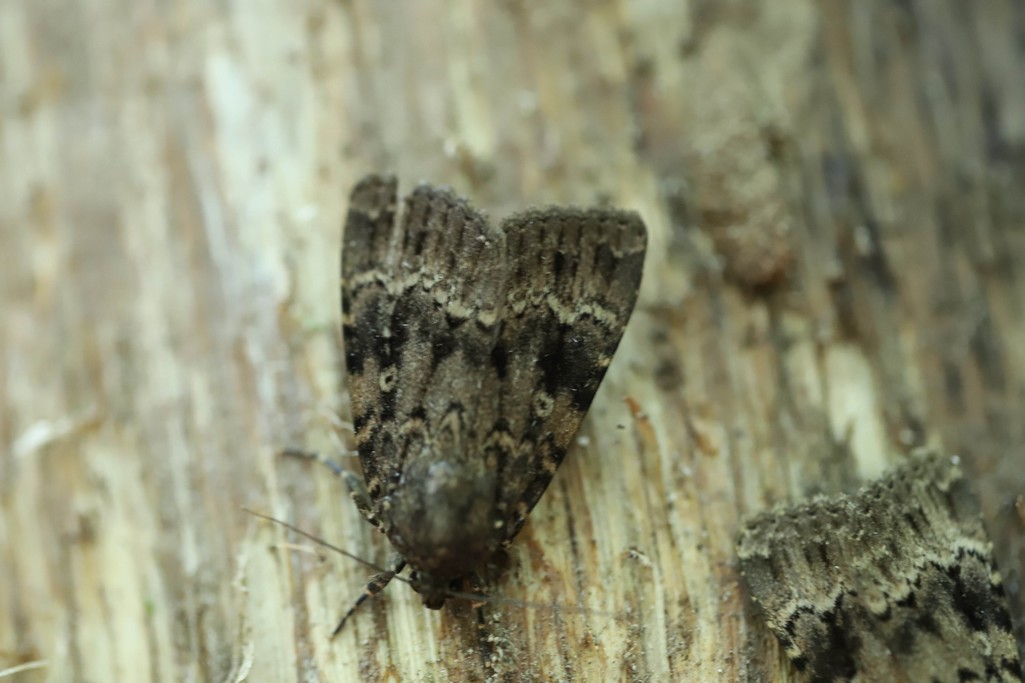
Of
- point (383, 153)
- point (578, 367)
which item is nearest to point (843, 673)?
point (578, 367)

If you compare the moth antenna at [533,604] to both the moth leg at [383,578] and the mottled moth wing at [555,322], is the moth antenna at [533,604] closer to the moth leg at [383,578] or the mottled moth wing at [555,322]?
the moth leg at [383,578]

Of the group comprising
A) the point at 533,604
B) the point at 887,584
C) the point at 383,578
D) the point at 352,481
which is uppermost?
the point at 352,481

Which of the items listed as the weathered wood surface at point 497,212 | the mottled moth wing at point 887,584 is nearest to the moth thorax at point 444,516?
the weathered wood surface at point 497,212

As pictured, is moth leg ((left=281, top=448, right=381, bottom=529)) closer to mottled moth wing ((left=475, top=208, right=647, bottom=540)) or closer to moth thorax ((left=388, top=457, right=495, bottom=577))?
moth thorax ((left=388, top=457, right=495, bottom=577))

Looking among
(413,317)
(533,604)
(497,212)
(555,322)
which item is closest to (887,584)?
(533,604)

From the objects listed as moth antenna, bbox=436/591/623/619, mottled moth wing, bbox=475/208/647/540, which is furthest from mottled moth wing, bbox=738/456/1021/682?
mottled moth wing, bbox=475/208/647/540

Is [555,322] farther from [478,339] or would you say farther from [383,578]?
[383,578]

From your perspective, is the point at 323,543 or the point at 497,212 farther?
the point at 497,212
